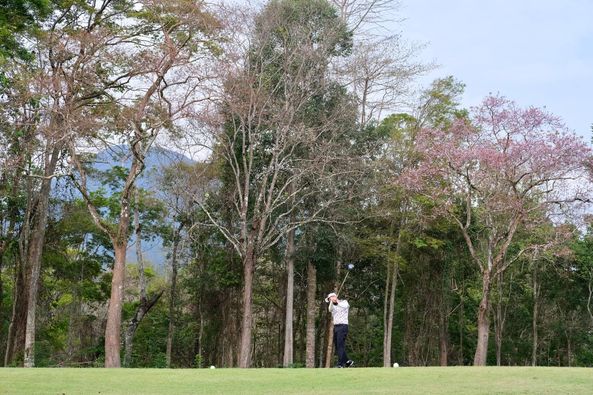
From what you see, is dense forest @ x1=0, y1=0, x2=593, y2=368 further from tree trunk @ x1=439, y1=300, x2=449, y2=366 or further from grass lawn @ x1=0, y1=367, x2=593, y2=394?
grass lawn @ x1=0, y1=367, x2=593, y2=394

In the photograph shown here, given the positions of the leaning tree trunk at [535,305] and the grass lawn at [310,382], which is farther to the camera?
the leaning tree trunk at [535,305]

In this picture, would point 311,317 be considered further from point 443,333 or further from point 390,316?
point 443,333

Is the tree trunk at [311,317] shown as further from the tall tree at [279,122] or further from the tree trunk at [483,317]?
the tree trunk at [483,317]

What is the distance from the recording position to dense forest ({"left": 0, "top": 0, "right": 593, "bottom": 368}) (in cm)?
2316

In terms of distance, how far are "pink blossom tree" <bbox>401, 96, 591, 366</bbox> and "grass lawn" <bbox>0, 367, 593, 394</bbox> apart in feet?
46.1

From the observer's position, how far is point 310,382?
10750 mm

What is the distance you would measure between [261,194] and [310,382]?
15565 millimetres

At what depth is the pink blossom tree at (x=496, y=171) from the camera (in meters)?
25.6

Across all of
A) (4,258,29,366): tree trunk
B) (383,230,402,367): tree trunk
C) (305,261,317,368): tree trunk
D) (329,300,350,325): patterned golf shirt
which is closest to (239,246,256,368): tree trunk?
(305,261,317,368): tree trunk

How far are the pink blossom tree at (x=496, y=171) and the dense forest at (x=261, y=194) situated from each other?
91 mm

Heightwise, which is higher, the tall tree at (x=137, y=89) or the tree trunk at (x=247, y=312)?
the tall tree at (x=137, y=89)

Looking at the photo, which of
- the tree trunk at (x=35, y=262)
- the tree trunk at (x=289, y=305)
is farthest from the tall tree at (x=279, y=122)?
the tree trunk at (x=35, y=262)

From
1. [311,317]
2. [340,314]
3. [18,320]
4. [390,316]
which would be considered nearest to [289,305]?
[311,317]

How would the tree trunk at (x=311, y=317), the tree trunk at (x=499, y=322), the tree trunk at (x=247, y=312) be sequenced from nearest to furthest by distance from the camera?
the tree trunk at (x=247, y=312)
the tree trunk at (x=311, y=317)
the tree trunk at (x=499, y=322)
